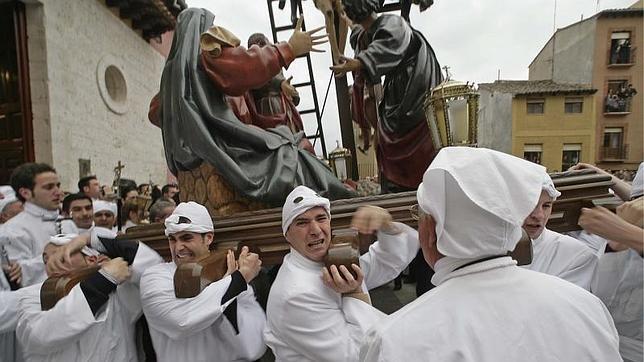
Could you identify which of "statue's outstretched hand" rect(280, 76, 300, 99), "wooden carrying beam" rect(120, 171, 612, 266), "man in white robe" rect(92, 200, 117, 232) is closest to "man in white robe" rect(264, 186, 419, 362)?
"wooden carrying beam" rect(120, 171, 612, 266)

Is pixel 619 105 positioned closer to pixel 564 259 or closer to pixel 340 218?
pixel 564 259

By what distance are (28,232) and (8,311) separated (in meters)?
1.53

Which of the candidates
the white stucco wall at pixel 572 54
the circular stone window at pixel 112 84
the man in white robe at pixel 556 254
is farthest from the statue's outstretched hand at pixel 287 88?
the white stucco wall at pixel 572 54

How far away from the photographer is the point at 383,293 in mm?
3150

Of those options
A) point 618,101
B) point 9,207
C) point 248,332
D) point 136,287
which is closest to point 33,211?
point 9,207

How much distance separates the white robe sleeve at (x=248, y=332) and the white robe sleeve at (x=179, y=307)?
0.71 feet

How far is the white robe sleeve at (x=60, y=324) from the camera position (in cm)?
153

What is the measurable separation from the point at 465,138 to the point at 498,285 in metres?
1.38

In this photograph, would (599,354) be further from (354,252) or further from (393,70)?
(393,70)

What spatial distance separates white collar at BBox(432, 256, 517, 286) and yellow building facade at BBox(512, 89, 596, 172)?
21403mm

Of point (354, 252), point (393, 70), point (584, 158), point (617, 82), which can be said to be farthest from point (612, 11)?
point (354, 252)

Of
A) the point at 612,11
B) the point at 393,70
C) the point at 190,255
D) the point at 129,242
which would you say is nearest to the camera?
the point at 190,255

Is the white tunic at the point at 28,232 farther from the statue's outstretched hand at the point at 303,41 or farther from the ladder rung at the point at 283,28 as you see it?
the ladder rung at the point at 283,28

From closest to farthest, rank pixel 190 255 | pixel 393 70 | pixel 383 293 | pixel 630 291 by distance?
pixel 630 291, pixel 190 255, pixel 393 70, pixel 383 293
